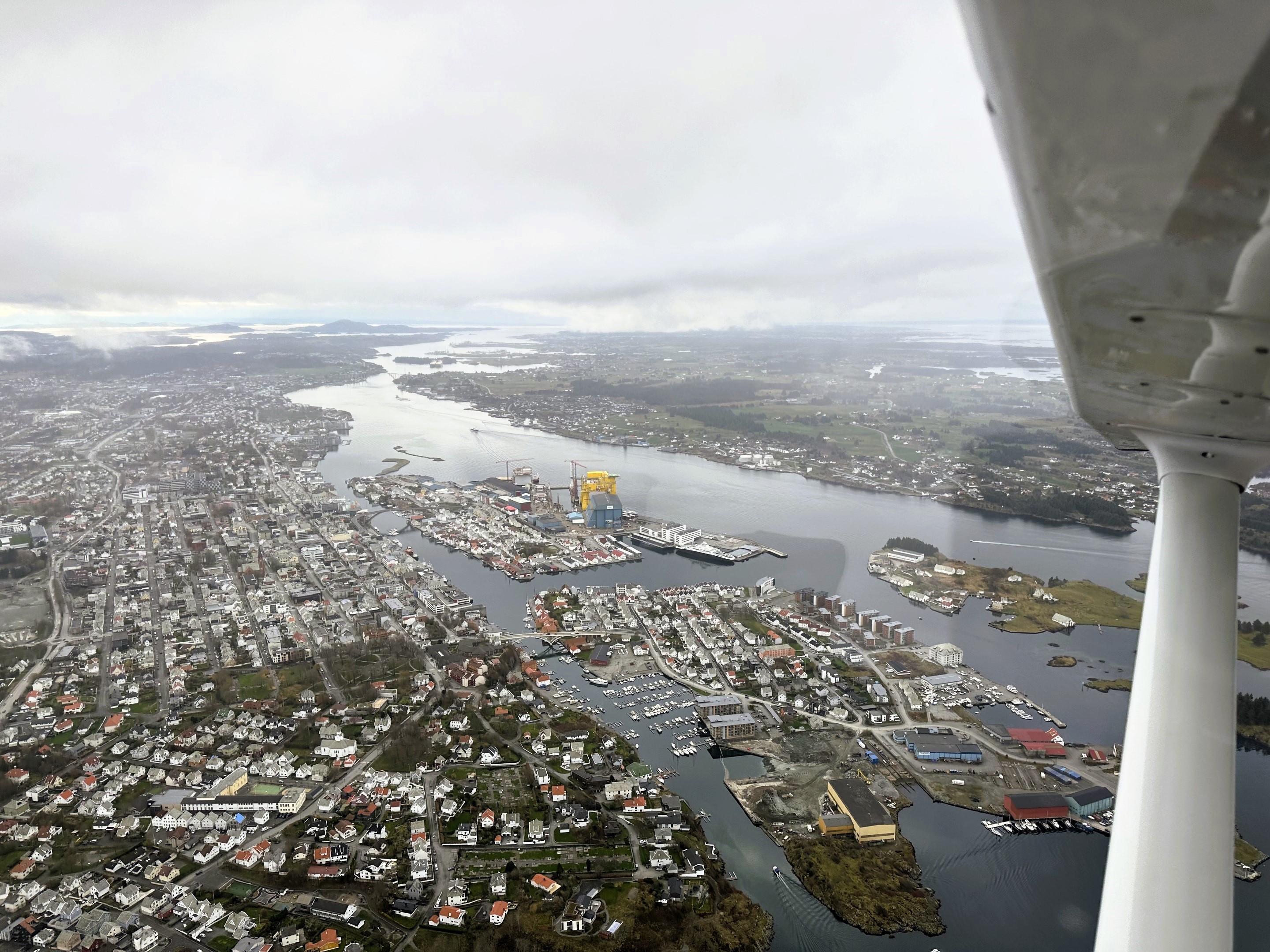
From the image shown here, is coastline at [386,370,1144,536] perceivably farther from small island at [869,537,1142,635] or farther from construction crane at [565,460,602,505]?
small island at [869,537,1142,635]

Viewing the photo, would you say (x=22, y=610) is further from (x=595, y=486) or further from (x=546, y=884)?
(x=595, y=486)

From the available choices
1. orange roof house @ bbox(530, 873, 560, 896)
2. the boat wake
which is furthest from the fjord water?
orange roof house @ bbox(530, 873, 560, 896)

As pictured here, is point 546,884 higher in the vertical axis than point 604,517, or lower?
lower

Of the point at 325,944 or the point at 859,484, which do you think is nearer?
the point at 325,944

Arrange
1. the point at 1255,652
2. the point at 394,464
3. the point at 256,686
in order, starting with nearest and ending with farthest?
the point at 256,686
the point at 1255,652
the point at 394,464

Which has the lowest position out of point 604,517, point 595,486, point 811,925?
point 811,925

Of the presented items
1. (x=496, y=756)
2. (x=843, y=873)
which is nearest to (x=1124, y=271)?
(x=843, y=873)

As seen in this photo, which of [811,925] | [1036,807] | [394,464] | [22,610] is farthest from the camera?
[394,464]

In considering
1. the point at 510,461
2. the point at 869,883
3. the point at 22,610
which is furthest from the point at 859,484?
the point at 22,610

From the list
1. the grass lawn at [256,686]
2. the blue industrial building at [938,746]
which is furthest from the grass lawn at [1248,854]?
the grass lawn at [256,686]
